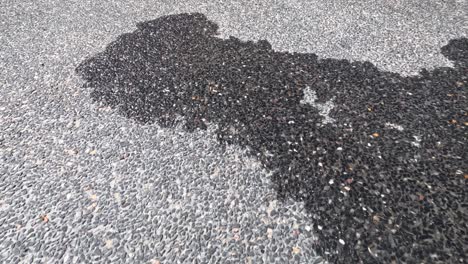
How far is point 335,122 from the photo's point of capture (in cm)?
282

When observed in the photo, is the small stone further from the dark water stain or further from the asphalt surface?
the dark water stain

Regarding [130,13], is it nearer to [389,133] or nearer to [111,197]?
[111,197]

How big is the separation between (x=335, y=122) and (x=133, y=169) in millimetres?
1805

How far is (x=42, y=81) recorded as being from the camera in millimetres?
3471

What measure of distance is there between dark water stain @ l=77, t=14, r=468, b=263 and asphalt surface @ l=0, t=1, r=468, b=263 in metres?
0.17

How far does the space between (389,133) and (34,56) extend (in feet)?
13.6

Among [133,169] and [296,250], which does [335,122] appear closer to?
[296,250]

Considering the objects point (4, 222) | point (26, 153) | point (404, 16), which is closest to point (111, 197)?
point (4, 222)

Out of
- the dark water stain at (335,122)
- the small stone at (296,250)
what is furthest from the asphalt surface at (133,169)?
the dark water stain at (335,122)

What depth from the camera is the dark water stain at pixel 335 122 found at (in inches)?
81.5

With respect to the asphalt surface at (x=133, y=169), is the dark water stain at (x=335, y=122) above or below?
above

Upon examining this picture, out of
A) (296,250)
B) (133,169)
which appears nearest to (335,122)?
(296,250)

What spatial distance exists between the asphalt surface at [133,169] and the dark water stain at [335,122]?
169 millimetres

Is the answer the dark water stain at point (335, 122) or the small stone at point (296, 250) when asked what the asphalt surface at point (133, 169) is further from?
the dark water stain at point (335, 122)
